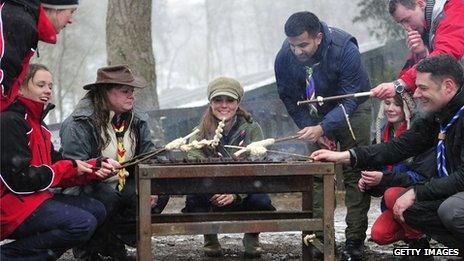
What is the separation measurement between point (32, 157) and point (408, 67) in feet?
11.5

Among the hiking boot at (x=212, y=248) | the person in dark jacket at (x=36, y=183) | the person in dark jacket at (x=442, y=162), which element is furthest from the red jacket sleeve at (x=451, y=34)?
the person in dark jacket at (x=36, y=183)

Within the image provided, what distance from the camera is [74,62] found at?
163 ft

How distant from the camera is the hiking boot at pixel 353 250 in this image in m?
6.17

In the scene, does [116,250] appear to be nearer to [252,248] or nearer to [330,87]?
[252,248]

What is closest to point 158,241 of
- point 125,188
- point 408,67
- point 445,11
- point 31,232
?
point 125,188

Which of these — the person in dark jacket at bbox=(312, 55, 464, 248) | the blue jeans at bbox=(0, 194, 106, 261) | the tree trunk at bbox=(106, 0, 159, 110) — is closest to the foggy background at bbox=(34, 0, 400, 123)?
the tree trunk at bbox=(106, 0, 159, 110)

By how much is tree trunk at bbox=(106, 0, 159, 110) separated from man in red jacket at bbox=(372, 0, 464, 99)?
224 inches

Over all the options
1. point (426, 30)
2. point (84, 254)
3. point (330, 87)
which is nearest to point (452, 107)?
point (426, 30)

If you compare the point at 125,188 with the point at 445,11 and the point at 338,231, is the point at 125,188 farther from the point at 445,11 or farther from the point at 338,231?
the point at 445,11

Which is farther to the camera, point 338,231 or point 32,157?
point 338,231

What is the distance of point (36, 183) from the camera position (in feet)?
16.0

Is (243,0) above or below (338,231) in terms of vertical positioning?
above

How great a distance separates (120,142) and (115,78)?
54cm

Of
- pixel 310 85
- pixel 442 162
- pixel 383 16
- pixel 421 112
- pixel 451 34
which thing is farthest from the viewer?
pixel 383 16
